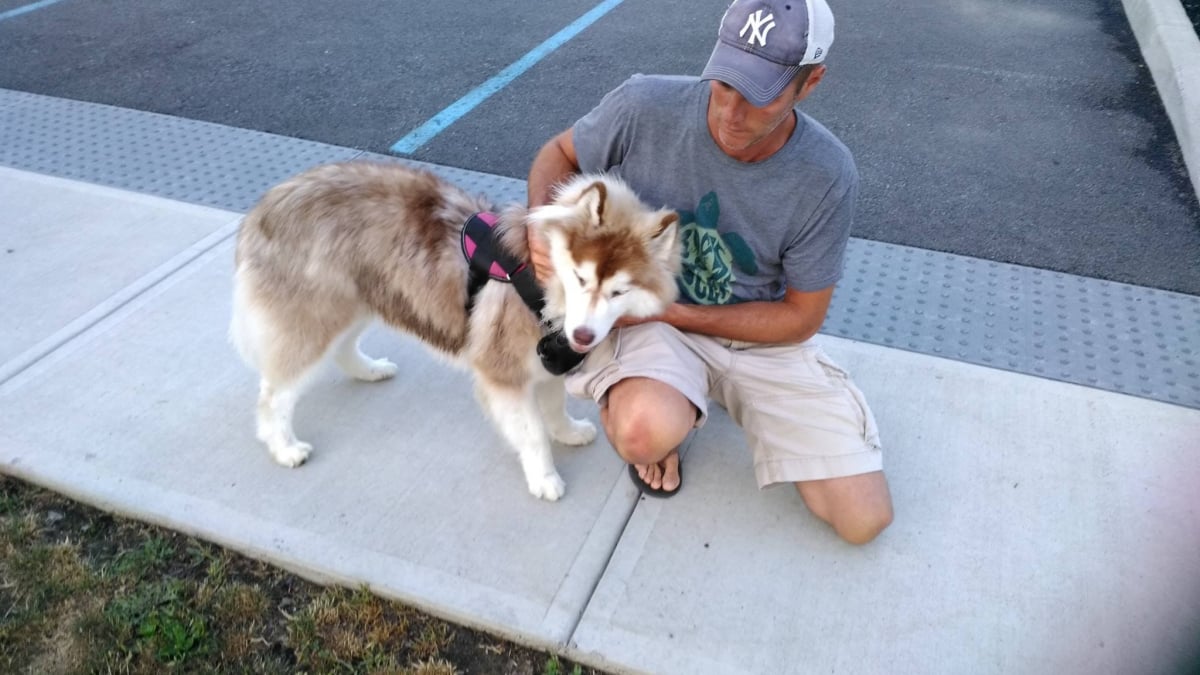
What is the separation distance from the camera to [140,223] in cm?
419

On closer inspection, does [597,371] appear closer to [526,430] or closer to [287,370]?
[526,430]

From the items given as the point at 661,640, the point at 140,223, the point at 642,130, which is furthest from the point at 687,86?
the point at 140,223

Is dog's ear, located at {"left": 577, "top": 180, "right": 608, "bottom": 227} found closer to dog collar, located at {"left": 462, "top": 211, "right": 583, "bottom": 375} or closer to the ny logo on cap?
dog collar, located at {"left": 462, "top": 211, "right": 583, "bottom": 375}

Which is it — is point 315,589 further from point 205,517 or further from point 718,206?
point 718,206

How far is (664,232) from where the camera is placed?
7.61 feet

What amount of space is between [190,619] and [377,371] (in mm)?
1117

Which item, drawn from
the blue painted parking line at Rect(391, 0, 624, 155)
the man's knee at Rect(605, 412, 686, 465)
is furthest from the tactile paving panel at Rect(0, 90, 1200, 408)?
the man's knee at Rect(605, 412, 686, 465)

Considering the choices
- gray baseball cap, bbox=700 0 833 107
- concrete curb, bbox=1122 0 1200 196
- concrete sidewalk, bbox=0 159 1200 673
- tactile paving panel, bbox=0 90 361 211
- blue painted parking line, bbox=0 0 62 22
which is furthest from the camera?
blue painted parking line, bbox=0 0 62 22

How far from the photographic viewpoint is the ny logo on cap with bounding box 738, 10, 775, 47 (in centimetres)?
224

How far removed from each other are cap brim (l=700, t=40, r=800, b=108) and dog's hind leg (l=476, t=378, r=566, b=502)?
42.9 inches

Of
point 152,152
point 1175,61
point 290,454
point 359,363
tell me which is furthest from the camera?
point 1175,61

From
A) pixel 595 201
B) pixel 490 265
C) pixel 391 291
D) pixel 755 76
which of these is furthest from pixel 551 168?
pixel 755 76

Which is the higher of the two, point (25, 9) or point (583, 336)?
point (583, 336)

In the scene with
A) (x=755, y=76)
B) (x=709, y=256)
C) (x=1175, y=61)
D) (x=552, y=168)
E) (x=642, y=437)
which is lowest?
(x=1175, y=61)
